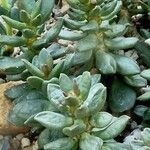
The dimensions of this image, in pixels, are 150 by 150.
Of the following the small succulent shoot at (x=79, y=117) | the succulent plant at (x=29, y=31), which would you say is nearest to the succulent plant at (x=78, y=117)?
the small succulent shoot at (x=79, y=117)

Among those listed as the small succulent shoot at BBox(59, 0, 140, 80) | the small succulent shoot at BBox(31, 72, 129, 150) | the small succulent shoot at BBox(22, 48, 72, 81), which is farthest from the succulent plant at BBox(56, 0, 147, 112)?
the small succulent shoot at BBox(31, 72, 129, 150)

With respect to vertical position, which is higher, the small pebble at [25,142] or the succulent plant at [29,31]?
the succulent plant at [29,31]

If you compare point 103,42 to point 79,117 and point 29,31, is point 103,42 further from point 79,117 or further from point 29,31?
point 79,117

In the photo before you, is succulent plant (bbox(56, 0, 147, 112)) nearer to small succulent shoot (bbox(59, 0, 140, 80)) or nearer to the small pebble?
small succulent shoot (bbox(59, 0, 140, 80))

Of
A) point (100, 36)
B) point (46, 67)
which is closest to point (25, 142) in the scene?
point (46, 67)

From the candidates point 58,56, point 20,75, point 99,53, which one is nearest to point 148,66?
point 99,53

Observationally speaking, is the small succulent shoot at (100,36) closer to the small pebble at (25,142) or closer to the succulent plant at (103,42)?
the succulent plant at (103,42)
